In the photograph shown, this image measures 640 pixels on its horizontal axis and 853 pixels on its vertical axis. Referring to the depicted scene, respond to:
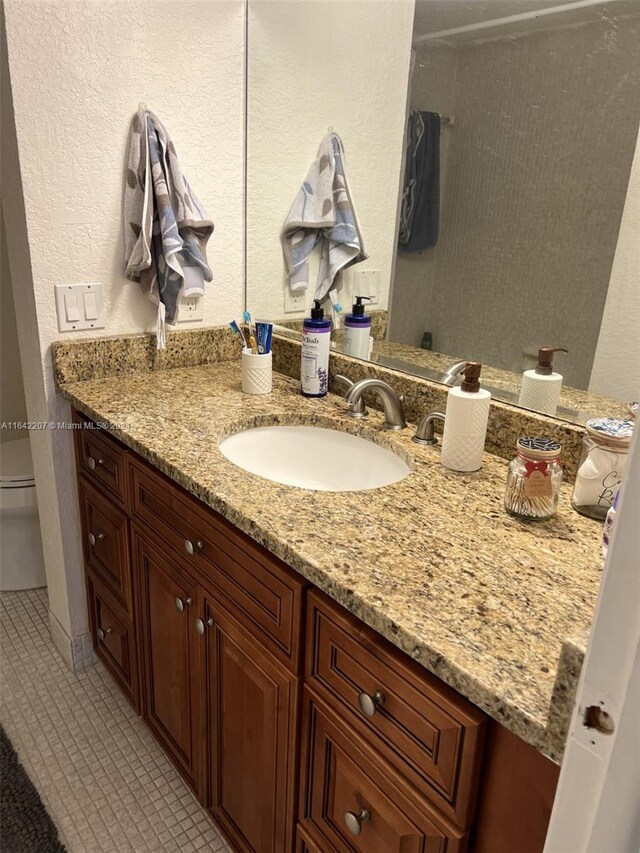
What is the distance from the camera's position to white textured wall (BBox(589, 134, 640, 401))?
975 millimetres

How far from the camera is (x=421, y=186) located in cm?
132

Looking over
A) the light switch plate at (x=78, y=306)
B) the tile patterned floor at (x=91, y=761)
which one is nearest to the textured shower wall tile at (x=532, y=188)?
the light switch plate at (x=78, y=306)

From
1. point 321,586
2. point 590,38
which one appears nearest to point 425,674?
point 321,586

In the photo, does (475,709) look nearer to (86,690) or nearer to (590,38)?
(590,38)

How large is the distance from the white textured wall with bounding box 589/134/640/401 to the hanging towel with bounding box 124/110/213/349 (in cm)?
96

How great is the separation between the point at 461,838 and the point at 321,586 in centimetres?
32

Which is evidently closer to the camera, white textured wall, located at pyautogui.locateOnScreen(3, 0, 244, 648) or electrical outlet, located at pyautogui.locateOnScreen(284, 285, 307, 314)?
white textured wall, located at pyautogui.locateOnScreen(3, 0, 244, 648)

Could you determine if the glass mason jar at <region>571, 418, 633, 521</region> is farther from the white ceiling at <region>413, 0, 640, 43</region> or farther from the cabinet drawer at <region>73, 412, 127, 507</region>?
the cabinet drawer at <region>73, 412, 127, 507</region>

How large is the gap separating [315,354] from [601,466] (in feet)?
2.33

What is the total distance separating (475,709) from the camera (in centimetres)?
66

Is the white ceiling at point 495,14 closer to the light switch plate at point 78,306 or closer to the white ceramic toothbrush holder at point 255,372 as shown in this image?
the white ceramic toothbrush holder at point 255,372

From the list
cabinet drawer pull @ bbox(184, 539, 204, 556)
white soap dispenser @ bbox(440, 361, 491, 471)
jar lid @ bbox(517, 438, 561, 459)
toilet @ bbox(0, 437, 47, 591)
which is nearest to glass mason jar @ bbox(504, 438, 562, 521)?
jar lid @ bbox(517, 438, 561, 459)

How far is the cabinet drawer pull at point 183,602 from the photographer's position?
118 centimetres

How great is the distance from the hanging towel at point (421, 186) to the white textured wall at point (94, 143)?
0.55 metres
